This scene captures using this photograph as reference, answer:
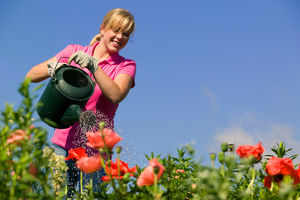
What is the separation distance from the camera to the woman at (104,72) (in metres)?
2.49

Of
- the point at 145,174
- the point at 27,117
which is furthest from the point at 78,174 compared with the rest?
the point at 27,117

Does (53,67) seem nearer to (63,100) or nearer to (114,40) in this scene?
(63,100)

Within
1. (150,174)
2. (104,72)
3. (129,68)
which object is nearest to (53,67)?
(104,72)

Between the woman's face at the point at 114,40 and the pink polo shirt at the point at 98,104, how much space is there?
128 millimetres

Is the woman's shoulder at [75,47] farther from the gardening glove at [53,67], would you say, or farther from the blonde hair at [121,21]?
the gardening glove at [53,67]

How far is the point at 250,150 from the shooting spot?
142 cm

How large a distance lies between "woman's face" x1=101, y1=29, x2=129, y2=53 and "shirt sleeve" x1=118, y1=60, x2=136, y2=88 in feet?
0.51

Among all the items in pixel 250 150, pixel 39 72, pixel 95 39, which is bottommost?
pixel 250 150

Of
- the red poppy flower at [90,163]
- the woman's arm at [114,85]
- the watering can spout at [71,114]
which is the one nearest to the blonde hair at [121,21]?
the woman's arm at [114,85]

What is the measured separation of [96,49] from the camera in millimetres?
3088

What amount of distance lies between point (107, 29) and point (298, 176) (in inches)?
81.4

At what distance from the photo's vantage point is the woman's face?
284 cm

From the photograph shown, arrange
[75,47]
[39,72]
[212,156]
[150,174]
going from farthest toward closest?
[75,47], [39,72], [212,156], [150,174]

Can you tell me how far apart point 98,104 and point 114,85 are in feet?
1.12
